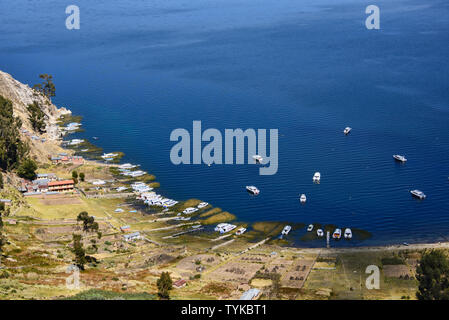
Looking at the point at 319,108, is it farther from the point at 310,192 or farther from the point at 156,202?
the point at 156,202

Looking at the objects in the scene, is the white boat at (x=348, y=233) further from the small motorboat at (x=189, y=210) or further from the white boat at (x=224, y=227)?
the small motorboat at (x=189, y=210)

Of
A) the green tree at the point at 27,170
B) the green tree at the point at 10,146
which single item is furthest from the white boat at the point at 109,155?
the green tree at the point at 27,170

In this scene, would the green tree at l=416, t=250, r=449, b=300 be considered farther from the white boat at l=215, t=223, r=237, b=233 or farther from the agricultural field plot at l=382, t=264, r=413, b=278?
the white boat at l=215, t=223, r=237, b=233

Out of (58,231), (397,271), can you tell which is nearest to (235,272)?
(397,271)

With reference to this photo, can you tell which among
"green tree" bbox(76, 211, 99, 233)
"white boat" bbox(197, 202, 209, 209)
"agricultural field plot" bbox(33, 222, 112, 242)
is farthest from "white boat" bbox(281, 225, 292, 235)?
"green tree" bbox(76, 211, 99, 233)
